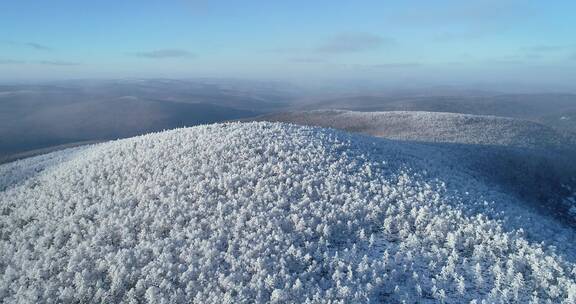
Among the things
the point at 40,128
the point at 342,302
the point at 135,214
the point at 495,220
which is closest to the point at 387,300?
the point at 342,302

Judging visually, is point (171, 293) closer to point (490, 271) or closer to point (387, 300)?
point (387, 300)

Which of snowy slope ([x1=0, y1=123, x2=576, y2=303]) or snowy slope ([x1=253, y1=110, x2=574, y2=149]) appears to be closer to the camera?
snowy slope ([x1=0, y1=123, x2=576, y2=303])

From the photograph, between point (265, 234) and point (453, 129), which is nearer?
point (265, 234)

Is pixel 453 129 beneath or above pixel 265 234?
above

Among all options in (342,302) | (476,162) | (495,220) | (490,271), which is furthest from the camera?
(476,162)
